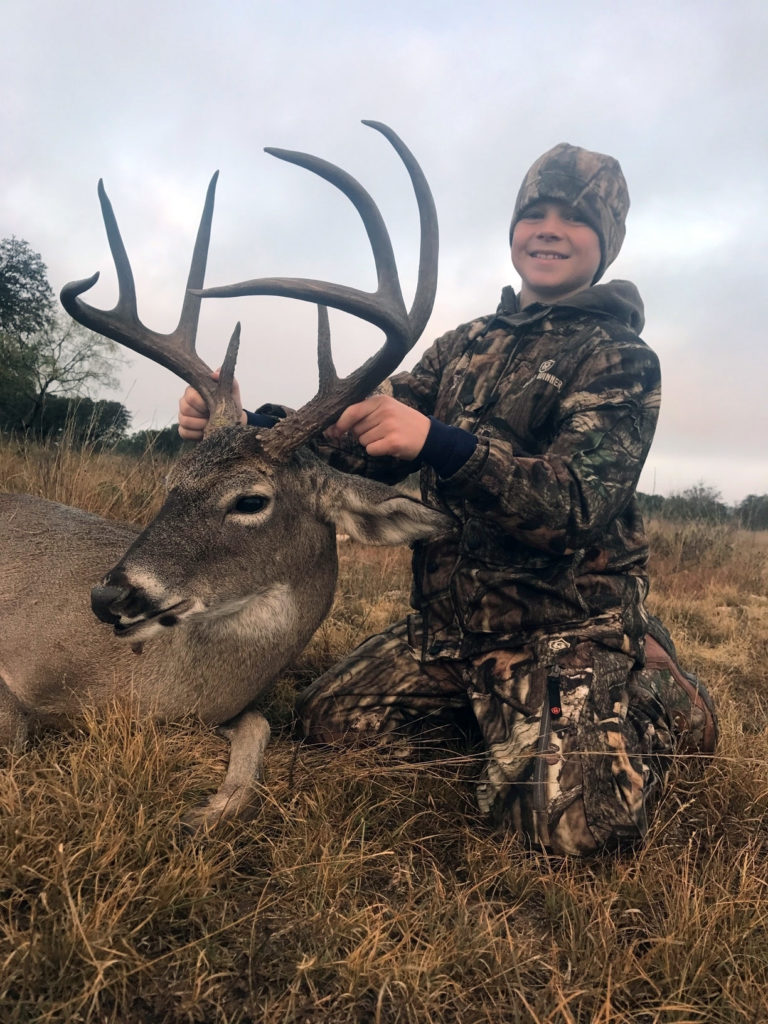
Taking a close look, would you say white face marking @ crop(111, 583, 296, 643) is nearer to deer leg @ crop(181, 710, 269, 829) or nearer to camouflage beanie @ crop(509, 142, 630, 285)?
deer leg @ crop(181, 710, 269, 829)

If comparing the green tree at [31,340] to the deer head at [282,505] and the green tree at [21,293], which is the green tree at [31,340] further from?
the deer head at [282,505]

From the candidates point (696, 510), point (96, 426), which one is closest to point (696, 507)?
point (696, 510)

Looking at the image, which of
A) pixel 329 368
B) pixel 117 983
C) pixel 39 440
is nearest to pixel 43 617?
pixel 329 368

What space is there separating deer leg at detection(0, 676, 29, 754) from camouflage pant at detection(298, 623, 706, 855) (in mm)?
1298

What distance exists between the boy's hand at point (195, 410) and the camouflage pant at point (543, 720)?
4.99 feet

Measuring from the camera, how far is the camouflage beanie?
4219 millimetres

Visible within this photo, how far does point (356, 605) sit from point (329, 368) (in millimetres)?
3415

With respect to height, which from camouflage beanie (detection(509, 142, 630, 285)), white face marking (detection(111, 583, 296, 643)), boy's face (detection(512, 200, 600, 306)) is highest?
camouflage beanie (detection(509, 142, 630, 285))

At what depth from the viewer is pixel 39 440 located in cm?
895

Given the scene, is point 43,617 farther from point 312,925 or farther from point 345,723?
point 312,925

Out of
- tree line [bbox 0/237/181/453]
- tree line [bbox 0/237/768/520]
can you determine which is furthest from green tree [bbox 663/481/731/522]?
tree line [bbox 0/237/181/453]

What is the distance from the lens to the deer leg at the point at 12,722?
2.95 m

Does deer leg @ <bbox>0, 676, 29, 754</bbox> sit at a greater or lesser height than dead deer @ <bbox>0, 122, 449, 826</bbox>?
lesser

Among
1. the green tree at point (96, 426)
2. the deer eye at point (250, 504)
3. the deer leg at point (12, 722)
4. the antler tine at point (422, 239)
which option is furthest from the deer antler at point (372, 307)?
the green tree at point (96, 426)
